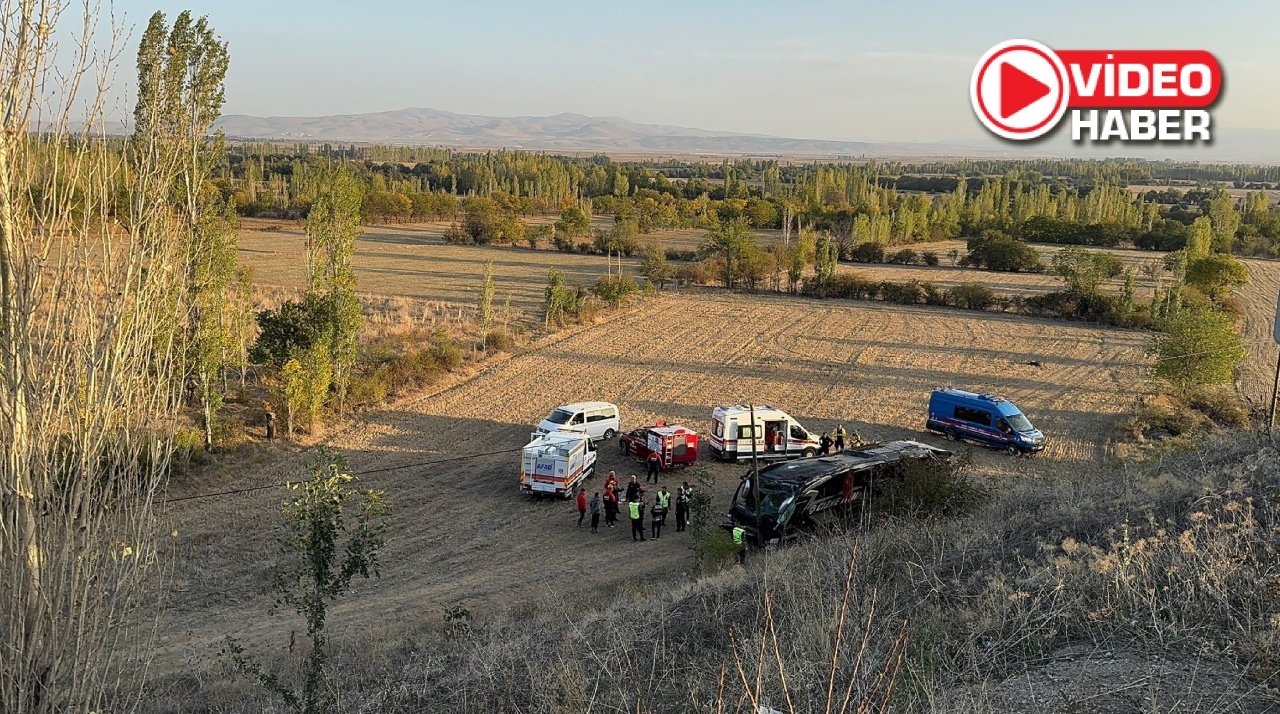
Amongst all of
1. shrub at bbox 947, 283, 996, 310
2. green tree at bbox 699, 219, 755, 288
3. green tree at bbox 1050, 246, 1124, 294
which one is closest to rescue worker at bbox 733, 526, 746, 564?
shrub at bbox 947, 283, 996, 310

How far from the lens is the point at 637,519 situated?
1391cm

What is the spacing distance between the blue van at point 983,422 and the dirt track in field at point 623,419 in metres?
0.42

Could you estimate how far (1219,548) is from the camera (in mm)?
6152

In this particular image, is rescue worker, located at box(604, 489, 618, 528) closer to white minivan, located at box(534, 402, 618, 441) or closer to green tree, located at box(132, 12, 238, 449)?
white minivan, located at box(534, 402, 618, 441)

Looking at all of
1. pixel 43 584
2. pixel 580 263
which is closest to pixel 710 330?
pixel 580 263

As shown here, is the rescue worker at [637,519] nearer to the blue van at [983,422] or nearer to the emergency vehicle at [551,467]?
the emergency vehicle at [551,467]

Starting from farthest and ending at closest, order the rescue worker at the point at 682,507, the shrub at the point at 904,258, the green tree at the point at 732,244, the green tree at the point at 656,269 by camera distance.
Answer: the shrub at the point at 904,258 → the green tree at the point at 732,244 → the green tree at the point at 656,269 → the rescue worker at the point at 682,507

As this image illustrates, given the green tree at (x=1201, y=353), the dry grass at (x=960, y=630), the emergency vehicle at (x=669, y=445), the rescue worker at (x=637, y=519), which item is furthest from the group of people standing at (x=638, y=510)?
the green tree at (x=1201, y=353)

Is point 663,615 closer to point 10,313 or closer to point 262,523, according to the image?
point 10,313

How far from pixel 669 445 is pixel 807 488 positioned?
5295 mm

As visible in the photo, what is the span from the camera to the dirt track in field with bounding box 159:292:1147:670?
11.9 m

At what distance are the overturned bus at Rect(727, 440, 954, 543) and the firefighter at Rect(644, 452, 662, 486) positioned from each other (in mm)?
3718

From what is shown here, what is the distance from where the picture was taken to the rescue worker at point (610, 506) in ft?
47.6

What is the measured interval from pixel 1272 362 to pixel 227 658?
3398cm
